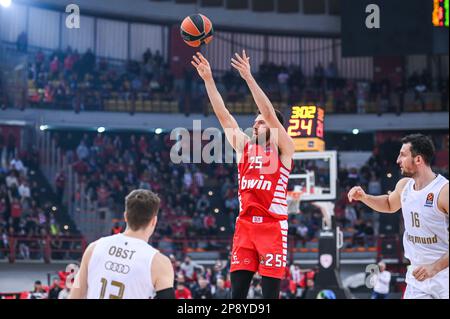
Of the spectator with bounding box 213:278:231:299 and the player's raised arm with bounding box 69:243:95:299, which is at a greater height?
the player's raised arm with bounding box 69:243:95:299

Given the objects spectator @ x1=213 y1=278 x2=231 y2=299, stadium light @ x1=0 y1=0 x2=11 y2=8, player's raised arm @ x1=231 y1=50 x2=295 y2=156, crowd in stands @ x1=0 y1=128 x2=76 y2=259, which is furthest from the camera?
stadium light @ x1=0 y1=0 x2=11 y2=8

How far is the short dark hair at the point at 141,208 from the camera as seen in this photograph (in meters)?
5.29

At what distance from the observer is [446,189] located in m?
6.45

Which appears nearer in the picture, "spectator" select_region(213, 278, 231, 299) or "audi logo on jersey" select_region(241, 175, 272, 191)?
"audi logo on jersey" select_region(241, 175, 272, 191)

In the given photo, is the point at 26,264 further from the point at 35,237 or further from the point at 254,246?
the point at 254,246

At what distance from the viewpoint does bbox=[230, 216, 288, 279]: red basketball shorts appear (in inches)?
292

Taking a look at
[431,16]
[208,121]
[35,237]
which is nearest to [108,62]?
[208,121]

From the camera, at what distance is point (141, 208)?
5301 mm

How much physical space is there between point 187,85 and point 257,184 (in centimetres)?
2502

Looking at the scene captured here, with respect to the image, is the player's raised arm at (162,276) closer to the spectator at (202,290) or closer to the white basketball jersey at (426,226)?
the white basketball jersey at (426,226)

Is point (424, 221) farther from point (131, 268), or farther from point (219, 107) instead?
point (131, 268)

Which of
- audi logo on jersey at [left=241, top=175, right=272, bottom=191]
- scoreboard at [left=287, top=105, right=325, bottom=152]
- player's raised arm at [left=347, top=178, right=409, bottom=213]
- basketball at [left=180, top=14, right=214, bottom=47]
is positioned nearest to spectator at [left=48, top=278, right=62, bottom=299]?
scoreboard at [left=287, top=105, right=325, bottom=152]

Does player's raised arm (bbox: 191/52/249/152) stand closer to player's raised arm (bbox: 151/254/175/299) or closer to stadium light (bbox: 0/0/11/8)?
player's raised arm (bbox: 151/254/175/299)

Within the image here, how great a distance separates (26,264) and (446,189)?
1841 centimetres
